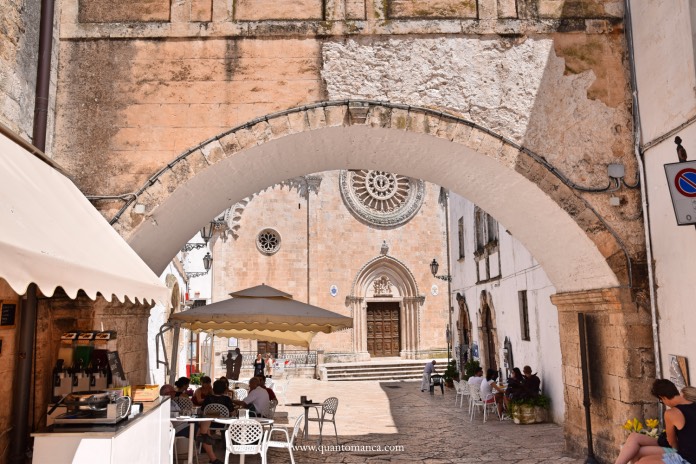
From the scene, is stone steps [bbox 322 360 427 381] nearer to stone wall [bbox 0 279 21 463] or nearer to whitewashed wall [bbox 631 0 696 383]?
whitewashed wall [bbox 631 0 696 383]

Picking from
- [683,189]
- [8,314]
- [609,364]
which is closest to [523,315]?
[609,364]

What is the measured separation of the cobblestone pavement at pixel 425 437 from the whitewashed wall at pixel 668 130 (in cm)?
244

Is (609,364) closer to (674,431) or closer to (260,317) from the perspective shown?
(674,431)

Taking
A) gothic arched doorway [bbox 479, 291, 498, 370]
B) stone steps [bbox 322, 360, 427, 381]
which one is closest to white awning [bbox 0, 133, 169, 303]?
gothic arched doorway [bbox 479, 291, 498, 370]

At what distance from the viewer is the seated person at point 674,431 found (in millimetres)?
4316

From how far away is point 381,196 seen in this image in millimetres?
26000

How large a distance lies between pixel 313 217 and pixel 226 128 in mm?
18211

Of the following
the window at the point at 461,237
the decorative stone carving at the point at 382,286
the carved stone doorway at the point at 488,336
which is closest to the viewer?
the carved stone doorway at the point at 488,336

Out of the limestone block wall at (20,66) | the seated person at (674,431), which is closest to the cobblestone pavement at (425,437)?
the seated person at (674,431)

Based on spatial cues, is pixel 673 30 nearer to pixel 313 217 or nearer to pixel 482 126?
pixel 482 126

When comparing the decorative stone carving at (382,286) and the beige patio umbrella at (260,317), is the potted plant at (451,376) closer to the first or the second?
the decorative stone carving at (382,286)

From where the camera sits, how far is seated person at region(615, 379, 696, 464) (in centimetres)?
432

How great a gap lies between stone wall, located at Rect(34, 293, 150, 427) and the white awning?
98 cm

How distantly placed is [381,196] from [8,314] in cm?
2115
